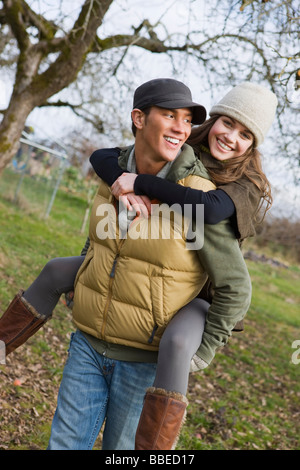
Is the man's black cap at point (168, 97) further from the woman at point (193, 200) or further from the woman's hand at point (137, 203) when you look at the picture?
the woman's hand at point (137, 203)

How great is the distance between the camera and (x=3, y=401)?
4.11m

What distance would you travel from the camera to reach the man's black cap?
2096 millimetres

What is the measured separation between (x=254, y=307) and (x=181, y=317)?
10623 millimetres

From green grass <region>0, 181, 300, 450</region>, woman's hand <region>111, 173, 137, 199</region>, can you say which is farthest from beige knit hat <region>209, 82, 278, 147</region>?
green grass <region>0, 181, 300, 450</region>

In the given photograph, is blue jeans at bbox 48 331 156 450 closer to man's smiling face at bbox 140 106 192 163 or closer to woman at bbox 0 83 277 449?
woman at bbox 0 83 277 449

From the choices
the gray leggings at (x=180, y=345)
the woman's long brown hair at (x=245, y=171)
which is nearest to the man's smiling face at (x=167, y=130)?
the woman's long brown hair at (x=245, y=171)

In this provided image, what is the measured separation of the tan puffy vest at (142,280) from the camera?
2.06m

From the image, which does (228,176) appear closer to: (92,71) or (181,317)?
(181,317)

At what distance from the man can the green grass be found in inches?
63.1

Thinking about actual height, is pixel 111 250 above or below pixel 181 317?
above

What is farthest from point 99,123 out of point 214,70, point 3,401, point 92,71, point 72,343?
point 72,343

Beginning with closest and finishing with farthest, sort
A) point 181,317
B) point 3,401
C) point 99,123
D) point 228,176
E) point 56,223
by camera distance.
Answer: point 181,317, point 228,176, point 3,401, point 99,123, point 56,223

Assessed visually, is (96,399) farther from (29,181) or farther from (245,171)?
(29,181)

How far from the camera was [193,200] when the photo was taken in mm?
2020
